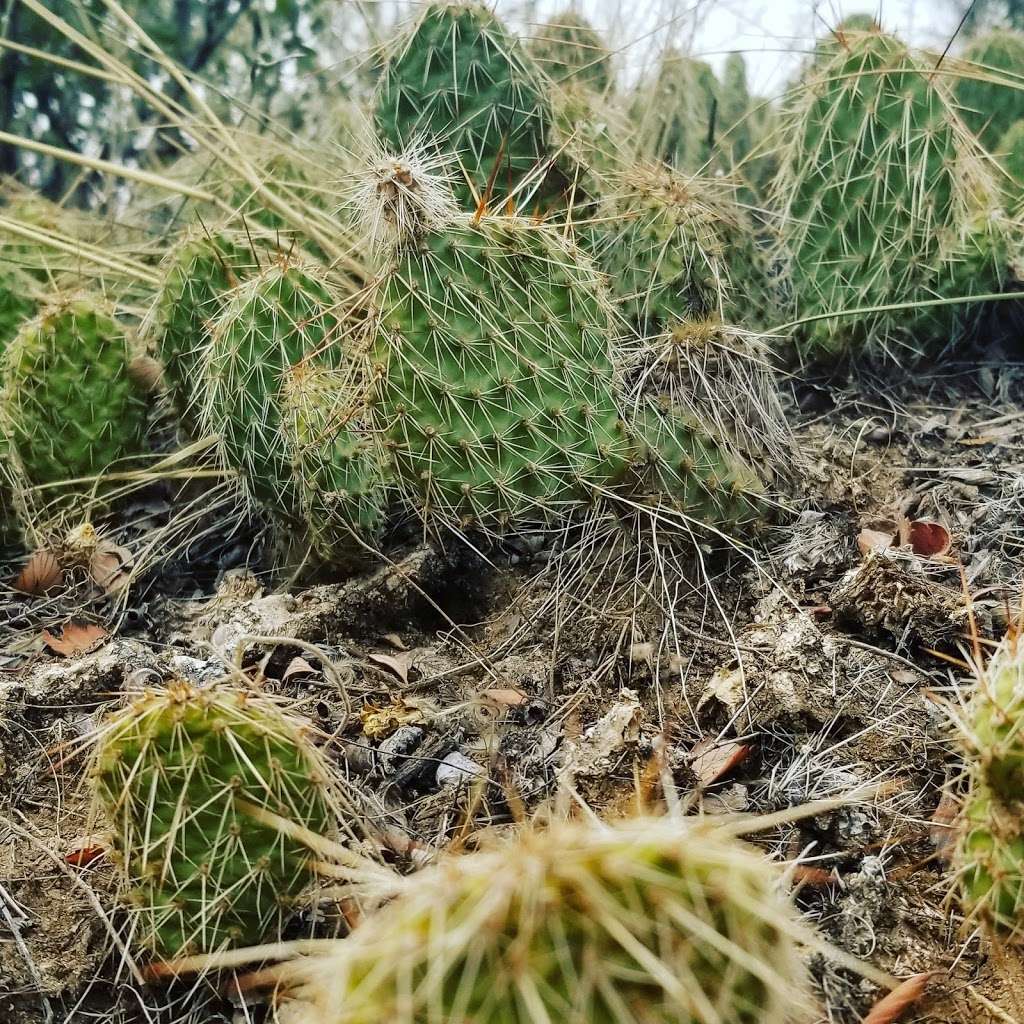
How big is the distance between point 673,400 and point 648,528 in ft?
1.09

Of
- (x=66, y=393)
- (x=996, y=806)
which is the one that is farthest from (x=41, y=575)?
(x=996, y=806)

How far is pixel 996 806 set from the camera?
141 centimetres

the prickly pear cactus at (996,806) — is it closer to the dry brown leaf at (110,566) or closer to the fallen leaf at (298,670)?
the fallen leaf at (298,670)

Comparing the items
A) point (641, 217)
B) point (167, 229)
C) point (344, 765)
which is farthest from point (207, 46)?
point (344, 765)

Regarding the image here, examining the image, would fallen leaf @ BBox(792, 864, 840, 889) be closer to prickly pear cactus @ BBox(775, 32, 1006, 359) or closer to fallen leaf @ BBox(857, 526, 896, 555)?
fallen leaf @ BBox(857, 526, 896, 555)

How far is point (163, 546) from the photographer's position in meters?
2.97

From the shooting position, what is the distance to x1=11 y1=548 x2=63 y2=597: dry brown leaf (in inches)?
115

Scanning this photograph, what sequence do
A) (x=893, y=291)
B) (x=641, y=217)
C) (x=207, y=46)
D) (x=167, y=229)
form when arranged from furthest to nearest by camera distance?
(x=207, y=46)
(x=167, y=229)
(x=893, y=291)
(x=641, y=217)

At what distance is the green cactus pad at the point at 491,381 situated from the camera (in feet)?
7.86

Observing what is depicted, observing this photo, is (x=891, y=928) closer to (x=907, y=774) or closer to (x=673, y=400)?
(x=907, y=774)

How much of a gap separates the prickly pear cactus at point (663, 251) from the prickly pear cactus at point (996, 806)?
1.66 metres

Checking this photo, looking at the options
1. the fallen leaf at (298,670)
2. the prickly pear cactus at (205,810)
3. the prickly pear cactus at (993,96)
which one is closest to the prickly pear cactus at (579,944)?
the prickly pear cactus at (205,810)

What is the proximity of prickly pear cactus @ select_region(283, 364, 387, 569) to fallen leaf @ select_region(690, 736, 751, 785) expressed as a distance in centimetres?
86

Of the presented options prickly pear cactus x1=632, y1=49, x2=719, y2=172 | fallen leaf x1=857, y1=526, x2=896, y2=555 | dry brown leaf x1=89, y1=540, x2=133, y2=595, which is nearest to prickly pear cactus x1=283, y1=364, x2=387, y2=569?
dry brown leaf x1=89, y1=540, x2=133, y2=595
